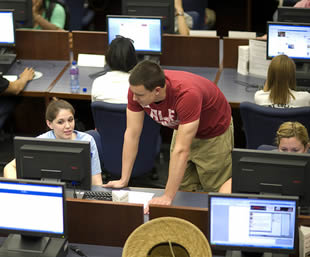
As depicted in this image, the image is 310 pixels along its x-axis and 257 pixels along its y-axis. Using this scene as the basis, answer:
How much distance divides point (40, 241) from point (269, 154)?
1148mm

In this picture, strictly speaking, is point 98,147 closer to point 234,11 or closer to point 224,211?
point 224,211

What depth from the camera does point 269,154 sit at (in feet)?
9.86

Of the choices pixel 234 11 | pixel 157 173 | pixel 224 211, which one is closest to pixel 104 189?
pixel 224 211

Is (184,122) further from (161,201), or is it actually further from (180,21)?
(180,21)

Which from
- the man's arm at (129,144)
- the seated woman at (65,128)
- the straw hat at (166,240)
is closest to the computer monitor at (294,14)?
the man's arm at (129,144)

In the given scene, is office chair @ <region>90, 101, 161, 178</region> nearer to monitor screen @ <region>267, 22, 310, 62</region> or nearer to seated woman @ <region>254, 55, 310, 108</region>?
seated woman @ <region>254, 55, 310, 108</region>

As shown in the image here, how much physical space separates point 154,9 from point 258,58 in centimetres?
104

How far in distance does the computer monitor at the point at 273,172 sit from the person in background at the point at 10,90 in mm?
2526

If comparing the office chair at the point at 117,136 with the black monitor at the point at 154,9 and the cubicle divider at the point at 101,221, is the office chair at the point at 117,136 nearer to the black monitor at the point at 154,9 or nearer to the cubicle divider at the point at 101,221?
the cubicle divider at the point at 101,221

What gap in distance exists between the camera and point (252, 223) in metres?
2.87

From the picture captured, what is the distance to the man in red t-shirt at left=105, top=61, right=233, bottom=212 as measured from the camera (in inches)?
130

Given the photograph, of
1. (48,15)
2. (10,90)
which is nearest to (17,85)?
(10,90)

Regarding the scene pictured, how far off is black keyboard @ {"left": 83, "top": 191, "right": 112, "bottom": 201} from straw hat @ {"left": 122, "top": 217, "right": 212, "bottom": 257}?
640 mm

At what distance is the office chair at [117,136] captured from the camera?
424cm
